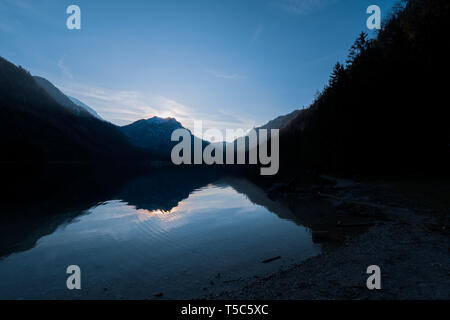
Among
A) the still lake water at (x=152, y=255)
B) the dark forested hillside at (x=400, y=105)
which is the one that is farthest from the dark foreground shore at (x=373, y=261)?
the dark forested hillside at (x=400, y=105)

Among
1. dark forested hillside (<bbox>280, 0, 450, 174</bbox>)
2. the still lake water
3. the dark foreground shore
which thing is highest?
dark forested hillside (<bbox>280, 0, 450, 174</bbox>)

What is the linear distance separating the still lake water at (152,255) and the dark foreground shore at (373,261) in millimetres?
1470

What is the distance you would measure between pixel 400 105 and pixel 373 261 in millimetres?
43564

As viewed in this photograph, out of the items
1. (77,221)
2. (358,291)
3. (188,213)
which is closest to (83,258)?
(77,221)

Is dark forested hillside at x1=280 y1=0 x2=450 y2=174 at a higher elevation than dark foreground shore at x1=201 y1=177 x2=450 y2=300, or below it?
higher

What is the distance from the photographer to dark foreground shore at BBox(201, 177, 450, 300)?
7238 mm

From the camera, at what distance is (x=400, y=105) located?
39531 millimetres

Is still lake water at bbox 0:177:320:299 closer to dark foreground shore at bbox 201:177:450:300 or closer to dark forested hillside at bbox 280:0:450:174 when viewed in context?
dark foreground shore at bbox 201:177:450:300

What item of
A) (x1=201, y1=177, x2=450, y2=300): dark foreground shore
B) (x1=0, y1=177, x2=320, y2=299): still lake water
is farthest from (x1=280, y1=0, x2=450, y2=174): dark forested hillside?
(x1=0, y1=177, x2=320, y2=299): still lake water

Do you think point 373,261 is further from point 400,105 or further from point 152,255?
point 400,105

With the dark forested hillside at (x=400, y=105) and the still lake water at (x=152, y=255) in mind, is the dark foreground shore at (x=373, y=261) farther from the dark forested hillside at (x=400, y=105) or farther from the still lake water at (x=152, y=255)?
the dark forested hillside at (x=400, y=105)

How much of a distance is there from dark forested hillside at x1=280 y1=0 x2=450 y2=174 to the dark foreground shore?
25470 millimetres

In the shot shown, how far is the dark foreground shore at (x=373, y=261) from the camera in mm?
7238
